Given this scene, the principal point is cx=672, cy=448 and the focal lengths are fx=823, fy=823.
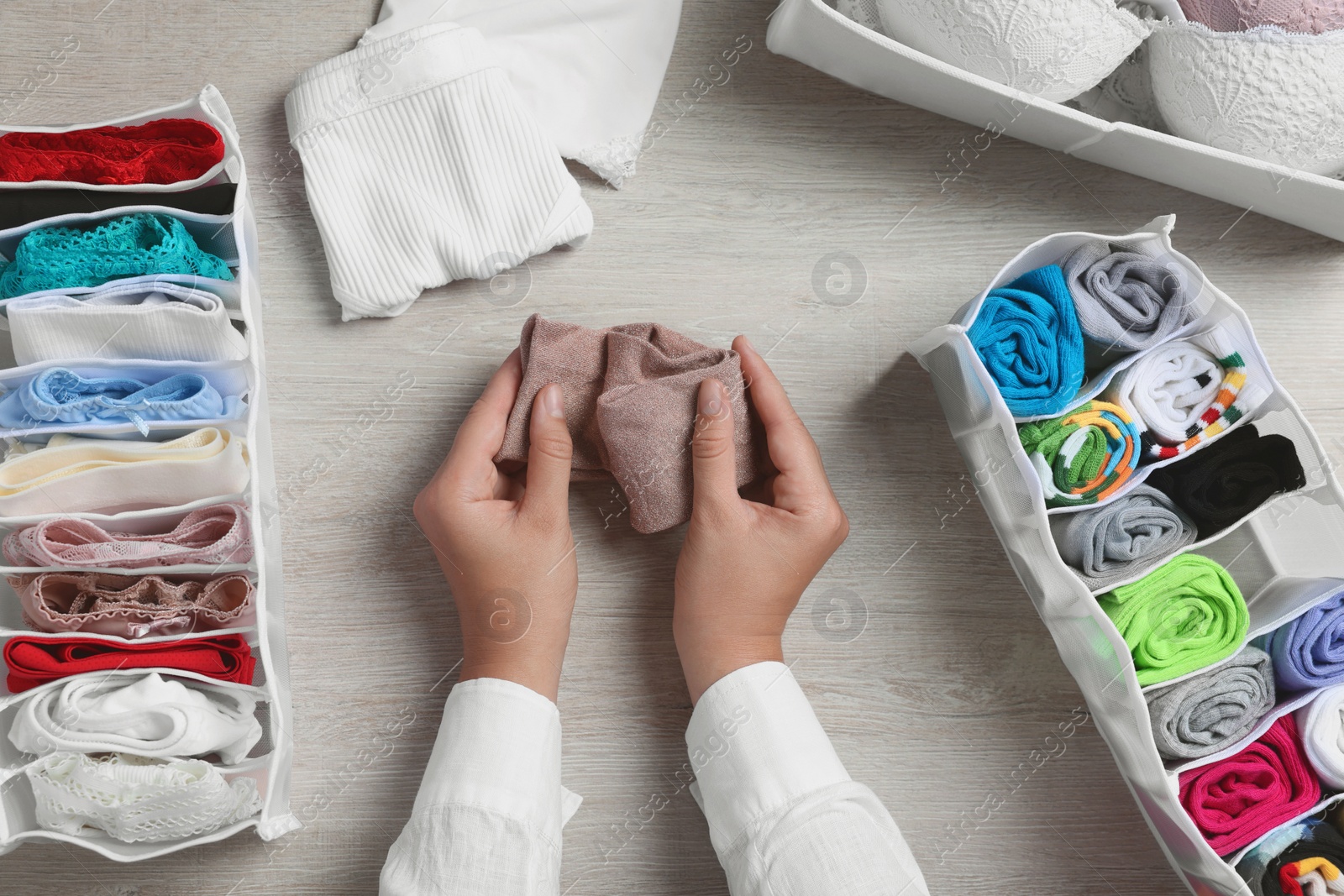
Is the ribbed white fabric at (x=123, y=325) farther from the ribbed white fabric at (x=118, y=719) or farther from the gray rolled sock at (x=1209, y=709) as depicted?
the gray rolled sock at (x=1209, y=709)

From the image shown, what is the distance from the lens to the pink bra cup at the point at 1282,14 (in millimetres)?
720

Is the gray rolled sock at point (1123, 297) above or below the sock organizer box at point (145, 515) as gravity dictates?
above

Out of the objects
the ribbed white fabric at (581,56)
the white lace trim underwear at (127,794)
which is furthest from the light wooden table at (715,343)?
the white lace trim underwear at (127,794)

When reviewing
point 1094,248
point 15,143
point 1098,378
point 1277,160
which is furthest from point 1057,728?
point 15,143

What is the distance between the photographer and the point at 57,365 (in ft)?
2.29

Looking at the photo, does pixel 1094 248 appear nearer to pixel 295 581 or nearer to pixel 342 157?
pixel 342 157

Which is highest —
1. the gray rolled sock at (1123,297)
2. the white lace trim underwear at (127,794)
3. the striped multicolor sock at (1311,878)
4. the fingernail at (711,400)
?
the gray rolled sock at (1123,297)

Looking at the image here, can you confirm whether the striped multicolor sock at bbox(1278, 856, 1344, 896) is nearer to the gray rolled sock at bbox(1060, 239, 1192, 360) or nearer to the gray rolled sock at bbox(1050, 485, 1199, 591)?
the gray rolled sock at bbox(1050, 485, 1199, 591)

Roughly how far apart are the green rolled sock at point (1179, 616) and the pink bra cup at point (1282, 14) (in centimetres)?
48

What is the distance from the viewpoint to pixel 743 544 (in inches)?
31.0

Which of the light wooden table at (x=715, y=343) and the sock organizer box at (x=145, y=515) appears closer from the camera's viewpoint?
the sock organizer box at (x=145, y=515)

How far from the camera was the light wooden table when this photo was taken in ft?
2.74

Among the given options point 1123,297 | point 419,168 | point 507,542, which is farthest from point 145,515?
point 1123,297

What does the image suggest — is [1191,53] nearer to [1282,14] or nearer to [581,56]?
[1282,14]
